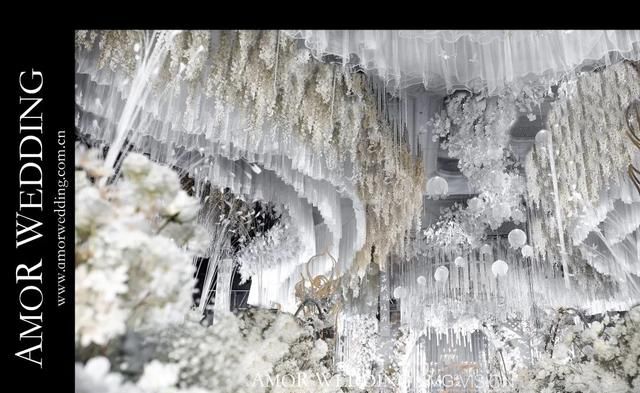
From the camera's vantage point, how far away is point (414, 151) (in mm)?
4457

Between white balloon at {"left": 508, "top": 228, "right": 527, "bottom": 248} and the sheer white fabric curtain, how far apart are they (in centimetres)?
244

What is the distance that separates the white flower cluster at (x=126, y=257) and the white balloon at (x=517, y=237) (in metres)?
4.25

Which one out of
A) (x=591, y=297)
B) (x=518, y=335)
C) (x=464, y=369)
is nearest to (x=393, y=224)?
(x=591, y=297)

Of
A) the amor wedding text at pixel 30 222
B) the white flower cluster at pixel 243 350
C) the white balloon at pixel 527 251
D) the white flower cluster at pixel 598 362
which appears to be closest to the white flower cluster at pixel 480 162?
the white balloon at pixel 527 251

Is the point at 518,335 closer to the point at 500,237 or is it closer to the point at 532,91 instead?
the point at 500,237

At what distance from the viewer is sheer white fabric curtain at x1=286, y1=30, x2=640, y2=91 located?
3072mm

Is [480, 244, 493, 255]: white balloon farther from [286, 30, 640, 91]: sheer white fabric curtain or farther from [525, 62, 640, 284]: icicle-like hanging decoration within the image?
[286, 30, 640, 91]: sheer white fabric curtain

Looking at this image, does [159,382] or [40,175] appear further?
[40,175]

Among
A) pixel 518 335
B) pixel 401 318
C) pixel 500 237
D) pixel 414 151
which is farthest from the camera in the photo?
pixel 518 335

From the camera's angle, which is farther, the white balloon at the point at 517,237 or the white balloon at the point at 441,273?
the white balloon at the point at 441,273

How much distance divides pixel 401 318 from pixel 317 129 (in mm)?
4051

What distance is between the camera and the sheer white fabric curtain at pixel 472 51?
10.1ft

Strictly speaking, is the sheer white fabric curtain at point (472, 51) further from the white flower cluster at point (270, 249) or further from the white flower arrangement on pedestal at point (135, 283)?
the white flower cluster at point (270, 249)

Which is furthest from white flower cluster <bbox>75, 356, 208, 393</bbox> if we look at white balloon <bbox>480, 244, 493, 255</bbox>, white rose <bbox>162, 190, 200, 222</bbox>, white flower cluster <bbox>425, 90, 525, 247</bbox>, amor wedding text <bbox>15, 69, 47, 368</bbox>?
white balloon <bbox>480, 244, 493, 255</bbox>
